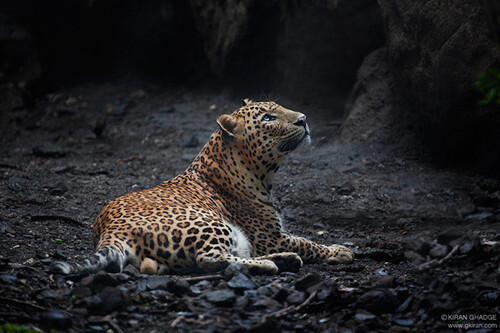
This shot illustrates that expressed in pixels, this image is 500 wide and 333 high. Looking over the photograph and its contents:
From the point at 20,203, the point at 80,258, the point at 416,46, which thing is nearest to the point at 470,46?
the point at 416,46

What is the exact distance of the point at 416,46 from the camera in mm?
9188

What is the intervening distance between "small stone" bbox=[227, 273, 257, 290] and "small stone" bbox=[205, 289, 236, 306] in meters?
0.18

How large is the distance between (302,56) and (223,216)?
272 inches

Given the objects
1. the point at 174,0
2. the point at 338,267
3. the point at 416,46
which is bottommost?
the point at 338,267

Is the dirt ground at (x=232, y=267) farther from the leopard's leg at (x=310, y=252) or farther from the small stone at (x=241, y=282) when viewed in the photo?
the leopard's leg at (x=310, y=252)

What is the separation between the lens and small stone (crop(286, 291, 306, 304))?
15.5 feet

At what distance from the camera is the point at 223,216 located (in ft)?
21.6

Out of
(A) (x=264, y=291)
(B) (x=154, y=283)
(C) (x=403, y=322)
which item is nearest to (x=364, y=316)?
(C) (x=403, y=322)

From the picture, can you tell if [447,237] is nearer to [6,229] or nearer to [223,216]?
[223,216]

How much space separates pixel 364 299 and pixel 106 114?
10718mm

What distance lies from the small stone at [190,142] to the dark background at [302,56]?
6.60 ft

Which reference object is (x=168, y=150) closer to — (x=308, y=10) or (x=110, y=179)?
(x=110, y=179)

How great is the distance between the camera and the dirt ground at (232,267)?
4.42m

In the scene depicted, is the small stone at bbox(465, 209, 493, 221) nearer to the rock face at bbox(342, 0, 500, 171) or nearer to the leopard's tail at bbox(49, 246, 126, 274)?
the rock face at bbox(342, 0, 500, 171)
